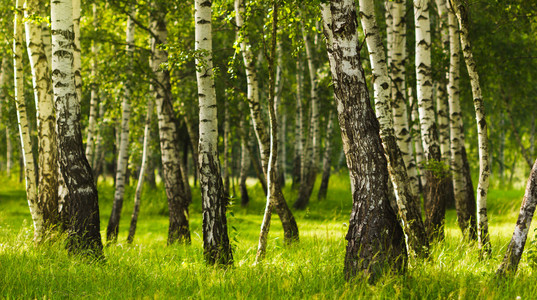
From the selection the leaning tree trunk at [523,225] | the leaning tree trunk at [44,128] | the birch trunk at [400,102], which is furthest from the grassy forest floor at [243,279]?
the birch trunk at [400,102]

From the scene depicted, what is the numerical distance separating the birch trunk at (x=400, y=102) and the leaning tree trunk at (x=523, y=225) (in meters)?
3.26

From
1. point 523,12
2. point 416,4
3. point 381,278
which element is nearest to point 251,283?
point 381,278

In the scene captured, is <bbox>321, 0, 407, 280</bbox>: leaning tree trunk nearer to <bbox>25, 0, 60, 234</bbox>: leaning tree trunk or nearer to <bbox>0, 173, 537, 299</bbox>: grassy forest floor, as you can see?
<bbox>0, 173, 537, 299</bbox>: grassy forest floor

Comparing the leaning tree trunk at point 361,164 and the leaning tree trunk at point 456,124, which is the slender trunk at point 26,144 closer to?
the leaning tree trunk at point 361,164

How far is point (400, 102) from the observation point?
25.1 ft

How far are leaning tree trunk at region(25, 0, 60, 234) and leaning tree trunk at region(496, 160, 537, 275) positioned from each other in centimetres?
646

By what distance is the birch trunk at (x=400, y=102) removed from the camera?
24.7ft

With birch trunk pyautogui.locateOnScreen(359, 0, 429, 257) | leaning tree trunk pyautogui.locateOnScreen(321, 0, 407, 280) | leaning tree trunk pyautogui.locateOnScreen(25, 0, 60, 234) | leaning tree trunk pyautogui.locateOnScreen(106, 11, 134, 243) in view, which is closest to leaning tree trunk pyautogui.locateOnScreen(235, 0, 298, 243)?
birch trunk pyautogui.locateOnScreen(359, 0, 429, 257)

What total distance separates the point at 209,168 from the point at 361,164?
2264 mm

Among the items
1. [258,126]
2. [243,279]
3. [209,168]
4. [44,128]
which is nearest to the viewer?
[243,279]

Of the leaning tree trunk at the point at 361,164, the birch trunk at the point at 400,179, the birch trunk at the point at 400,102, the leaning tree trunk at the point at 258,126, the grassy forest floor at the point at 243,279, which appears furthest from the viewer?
the leaning tree trunk at the point at 258,126

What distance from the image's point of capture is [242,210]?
16422 mm

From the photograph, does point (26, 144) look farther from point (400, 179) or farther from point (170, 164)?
point (400, 179)

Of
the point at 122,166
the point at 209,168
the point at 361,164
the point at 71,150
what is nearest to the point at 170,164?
the point at 122,166
